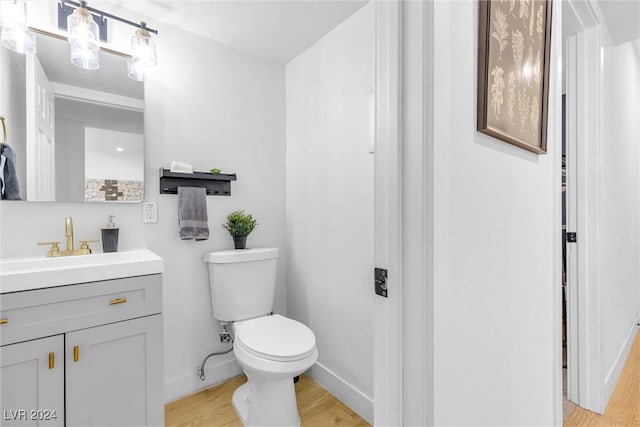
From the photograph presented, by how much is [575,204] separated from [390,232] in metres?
1.56

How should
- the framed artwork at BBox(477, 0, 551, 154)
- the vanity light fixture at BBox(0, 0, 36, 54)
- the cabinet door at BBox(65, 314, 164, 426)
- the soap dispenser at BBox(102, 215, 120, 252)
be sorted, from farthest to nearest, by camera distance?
the soap dispenser at BBox(102, 215, 120, 252) < the vanity light fixture at BBox(0, 0, 36, 54) < the cabinet door at BBox(65, 314, 164, 426) < the framed artwork at BBox(477, 0, 551, 154)

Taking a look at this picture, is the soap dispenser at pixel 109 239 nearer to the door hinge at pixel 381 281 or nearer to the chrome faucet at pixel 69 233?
the chrome faucet at pixel 69 233

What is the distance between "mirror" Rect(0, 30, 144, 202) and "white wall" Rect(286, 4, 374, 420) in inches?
38.3

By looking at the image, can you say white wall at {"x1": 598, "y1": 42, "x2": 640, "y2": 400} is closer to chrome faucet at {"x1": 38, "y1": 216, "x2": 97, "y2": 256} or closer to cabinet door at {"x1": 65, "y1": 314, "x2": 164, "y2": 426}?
cabinet door at {"x1": 65, "y1": 314, "x2": 164, "y2": 426}

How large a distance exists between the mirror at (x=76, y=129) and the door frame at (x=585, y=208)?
2316 millimetres

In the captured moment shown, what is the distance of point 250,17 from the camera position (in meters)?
1.83

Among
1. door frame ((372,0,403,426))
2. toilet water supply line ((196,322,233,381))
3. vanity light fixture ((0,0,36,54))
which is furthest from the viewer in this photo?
toilet water supply line ((196,322,233,381))

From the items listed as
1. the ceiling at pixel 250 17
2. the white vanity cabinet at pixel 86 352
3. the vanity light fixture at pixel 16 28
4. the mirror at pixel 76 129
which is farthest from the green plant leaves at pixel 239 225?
the vanity light fixture at pixel 16 28

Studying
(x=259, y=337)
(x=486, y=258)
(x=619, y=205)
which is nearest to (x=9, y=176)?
(x=259, y=337)

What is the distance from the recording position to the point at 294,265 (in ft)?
7.65

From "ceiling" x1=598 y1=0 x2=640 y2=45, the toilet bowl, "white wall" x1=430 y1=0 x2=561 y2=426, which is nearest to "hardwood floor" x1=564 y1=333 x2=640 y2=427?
"white wall" x1=430 y1=0 x2=561 y2=426

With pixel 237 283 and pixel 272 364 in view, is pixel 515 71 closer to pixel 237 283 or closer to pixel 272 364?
pixel 272 364

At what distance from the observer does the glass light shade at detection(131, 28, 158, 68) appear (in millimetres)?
1729

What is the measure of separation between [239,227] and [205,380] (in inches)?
37.6
